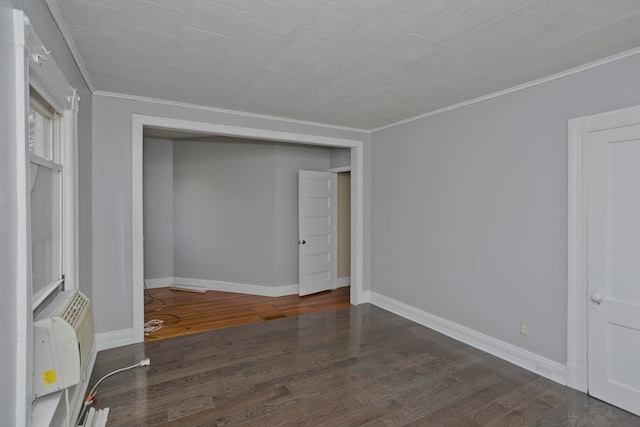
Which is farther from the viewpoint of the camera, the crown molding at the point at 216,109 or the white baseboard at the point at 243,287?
the white baseboard at the point at 243,287

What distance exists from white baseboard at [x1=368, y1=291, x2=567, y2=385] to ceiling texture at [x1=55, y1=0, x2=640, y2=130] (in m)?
2.43

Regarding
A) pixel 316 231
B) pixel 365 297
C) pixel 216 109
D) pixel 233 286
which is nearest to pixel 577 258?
pixel 365 297

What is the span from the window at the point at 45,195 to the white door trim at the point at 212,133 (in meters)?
1.11

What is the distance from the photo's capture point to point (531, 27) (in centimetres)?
200

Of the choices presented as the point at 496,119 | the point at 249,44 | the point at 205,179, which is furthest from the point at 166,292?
the point at 496,119

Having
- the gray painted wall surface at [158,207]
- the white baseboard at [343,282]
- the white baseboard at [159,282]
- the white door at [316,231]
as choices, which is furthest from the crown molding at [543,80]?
the white baseboard at [159,282]

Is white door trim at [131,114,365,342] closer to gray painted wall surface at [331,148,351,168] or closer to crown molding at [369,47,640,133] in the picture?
gray painted wall surface at [331,148,351,168]

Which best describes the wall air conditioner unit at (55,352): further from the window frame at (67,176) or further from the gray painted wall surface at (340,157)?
the gray painted wall surface at (340,157)

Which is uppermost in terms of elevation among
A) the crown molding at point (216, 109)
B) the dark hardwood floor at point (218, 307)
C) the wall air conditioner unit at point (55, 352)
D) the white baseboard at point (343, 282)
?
the crown molding at point (216, 109)

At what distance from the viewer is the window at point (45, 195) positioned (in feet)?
6.14

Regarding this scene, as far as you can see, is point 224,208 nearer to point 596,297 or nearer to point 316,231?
point 316,231

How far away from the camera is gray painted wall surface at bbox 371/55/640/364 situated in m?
2.72

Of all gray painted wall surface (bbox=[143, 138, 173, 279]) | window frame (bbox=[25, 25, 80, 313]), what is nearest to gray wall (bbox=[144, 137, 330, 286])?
gray painted wall surface (bbox=[143, 138, 173, 279])

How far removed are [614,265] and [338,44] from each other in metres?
2.58
